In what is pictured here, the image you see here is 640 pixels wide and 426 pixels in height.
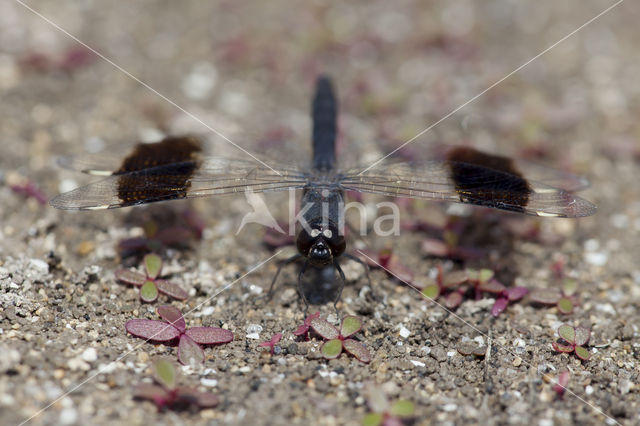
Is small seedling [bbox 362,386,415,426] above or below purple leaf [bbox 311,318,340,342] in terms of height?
below

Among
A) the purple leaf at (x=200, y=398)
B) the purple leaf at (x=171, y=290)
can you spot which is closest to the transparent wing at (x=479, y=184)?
the purple leaf at (x=171, y=290)

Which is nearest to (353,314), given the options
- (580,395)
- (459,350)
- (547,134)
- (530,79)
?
(459,350)

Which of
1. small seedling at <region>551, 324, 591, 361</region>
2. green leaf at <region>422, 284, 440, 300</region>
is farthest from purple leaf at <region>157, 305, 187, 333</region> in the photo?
small seedling at <region>551, 324, 591, 361</region>

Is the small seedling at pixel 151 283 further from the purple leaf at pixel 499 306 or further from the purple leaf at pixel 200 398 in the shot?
the purple leaf at pixel 499 306

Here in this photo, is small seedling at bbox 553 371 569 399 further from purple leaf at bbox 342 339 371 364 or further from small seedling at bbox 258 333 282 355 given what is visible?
small seedling at bbox 258 333 282 355

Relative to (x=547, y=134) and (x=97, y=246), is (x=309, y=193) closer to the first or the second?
(x=97, y=246)

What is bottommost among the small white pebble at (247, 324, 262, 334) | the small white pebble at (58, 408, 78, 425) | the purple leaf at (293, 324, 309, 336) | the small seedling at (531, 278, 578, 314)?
the small white pebble at (58, 408, 78, 425)
